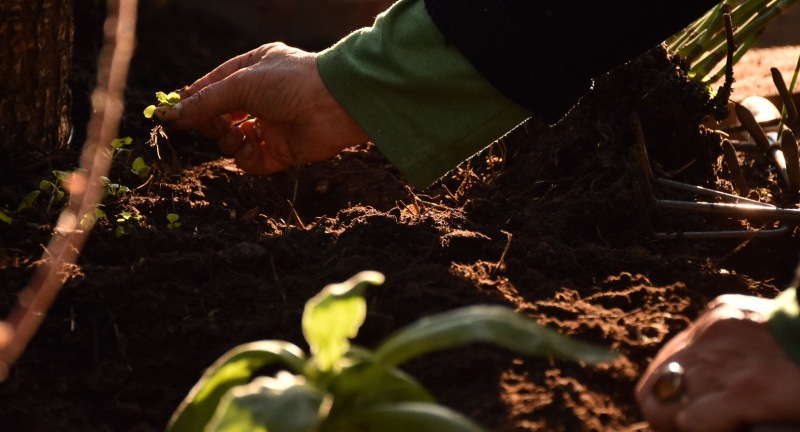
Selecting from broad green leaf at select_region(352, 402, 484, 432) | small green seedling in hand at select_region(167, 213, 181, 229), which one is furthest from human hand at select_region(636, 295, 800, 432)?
small green seedling in hand at select_region(167, 213, 181, 229)

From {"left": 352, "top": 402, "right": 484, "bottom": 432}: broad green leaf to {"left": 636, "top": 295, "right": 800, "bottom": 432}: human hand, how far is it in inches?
11.9

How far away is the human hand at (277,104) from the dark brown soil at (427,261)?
136mm

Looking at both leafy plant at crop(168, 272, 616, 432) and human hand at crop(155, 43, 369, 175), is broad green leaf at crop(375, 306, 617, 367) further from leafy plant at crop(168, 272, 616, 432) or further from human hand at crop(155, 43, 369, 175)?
human hand at crop(155, 43, 369, 175)

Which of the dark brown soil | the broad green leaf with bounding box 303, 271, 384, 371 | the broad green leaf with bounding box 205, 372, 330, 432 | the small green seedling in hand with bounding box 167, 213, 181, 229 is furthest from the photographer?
the small green seedling in hand with bounding box 167, 213, 181, 229

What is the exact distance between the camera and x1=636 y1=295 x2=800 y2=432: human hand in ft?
3.64

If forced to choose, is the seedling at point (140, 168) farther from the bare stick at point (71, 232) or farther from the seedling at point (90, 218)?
the seedling at point (90, 218)

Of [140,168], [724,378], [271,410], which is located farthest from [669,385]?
[140,168]

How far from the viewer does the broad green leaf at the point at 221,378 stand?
1.07 m

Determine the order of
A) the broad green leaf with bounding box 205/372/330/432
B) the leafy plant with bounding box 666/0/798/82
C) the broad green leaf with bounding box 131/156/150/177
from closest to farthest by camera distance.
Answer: the broad green leaf with bounding box 205/372/330/432
the broad green leaf with bounding box 131/156/150/177
the leafy plant with bounding box 666/0/798/82

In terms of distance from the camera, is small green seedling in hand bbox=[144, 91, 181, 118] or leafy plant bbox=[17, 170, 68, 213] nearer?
leafy plant bbox=[17, 170, 68, 213]

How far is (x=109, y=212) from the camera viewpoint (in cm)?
184

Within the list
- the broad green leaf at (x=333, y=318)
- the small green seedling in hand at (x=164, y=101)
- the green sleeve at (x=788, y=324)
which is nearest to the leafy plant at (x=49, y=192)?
the small green seedling in hand at (x=164, y=101)

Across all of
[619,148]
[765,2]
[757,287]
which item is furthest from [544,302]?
[765,2]

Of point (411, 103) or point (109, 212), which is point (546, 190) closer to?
point (411, 103)
